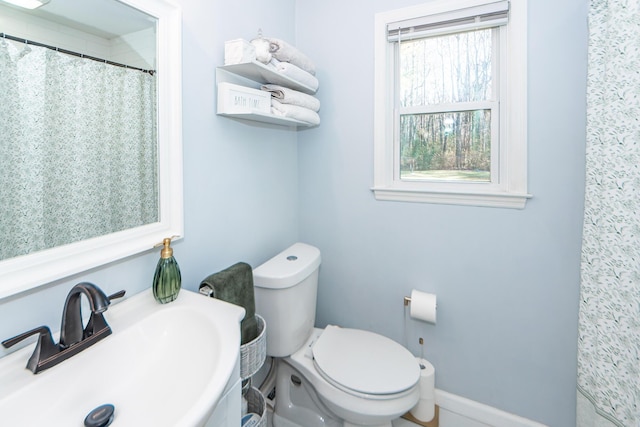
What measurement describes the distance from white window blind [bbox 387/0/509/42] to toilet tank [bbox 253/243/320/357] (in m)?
1.24

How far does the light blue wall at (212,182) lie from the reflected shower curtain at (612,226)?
1.33 metres

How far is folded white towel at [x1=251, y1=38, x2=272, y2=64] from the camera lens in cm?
125

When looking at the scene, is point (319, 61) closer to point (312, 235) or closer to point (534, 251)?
point (312, 235)

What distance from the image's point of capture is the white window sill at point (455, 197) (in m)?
1.38

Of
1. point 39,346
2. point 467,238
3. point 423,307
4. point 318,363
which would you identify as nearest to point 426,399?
point 423,307

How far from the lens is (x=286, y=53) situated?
1.39 metres

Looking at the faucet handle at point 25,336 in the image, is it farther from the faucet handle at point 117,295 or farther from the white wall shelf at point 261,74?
the white wall shelf at point 261,74

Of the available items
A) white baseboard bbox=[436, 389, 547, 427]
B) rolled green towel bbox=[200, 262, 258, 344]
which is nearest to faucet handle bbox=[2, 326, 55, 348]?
rolled green towel bbox=[200, 262, 258, 344]

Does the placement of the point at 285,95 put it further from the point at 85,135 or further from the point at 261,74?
the point at 85,135

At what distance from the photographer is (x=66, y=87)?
797 millimetres

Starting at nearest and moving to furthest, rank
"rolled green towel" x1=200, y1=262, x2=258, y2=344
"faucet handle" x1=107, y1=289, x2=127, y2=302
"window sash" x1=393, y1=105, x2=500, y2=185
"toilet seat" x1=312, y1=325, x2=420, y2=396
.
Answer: "faucet handle" x1=107, y1=289, x2=127, y2=302 < "rolled green towel" x1=200, y1=262, x2=258, y2=344 < "toilet seat" x1=312, y1=325, x2=420, y2=396 < "window sash" x1=393, y1=105, x2=500, y2=185

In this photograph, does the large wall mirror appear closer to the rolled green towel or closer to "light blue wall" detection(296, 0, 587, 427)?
the rolled green towel

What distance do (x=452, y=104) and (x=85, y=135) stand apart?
1522mm

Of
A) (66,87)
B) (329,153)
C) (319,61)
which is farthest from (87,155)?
(319,61)
